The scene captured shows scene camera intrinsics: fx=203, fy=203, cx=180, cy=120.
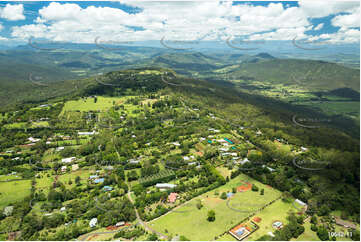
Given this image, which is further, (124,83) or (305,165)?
(124,83)

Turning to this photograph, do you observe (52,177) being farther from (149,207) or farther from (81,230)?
(149,207)

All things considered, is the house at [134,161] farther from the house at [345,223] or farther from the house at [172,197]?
the house at [345,223]

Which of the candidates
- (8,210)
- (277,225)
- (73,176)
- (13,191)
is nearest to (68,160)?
(73,176)

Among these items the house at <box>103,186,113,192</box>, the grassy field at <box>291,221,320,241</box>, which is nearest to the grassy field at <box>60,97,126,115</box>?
the house at <box>103,186,113,192</box>

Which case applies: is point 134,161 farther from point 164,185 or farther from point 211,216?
point 211,216

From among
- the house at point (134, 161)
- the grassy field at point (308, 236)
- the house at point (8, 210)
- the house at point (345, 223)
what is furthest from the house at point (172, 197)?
→ the house at point (8, 210)

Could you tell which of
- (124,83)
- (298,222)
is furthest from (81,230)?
(124,83)

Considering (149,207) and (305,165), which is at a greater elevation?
(305,165)
